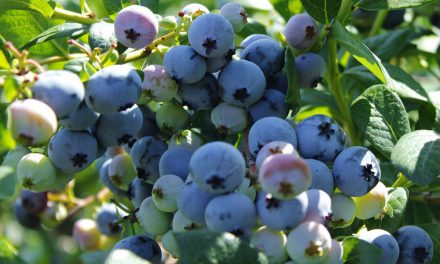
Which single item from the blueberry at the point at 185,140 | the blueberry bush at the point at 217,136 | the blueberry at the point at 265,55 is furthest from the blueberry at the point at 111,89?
the blueberry at the point at 265,55

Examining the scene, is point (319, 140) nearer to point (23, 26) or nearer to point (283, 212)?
point (283, 212)

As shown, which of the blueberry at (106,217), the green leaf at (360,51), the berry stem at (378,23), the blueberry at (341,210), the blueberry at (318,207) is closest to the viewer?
the blueberry at (318,207)

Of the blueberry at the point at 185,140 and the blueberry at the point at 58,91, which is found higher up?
the blueberry at the point at 58,91

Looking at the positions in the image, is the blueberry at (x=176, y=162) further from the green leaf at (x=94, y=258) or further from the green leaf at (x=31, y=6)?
the green leaf at (x=31, y=6)

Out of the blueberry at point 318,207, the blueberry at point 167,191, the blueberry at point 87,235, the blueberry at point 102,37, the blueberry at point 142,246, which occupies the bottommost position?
the blueberry at point 87,235

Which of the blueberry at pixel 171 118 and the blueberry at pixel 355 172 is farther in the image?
the blueberry at pixel 171 118

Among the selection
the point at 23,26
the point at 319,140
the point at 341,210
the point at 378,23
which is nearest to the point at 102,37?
the point at 23,26

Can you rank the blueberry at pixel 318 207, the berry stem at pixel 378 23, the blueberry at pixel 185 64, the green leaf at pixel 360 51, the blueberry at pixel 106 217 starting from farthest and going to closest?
the berry stem at pixel 378 23 → the blueberry at pixel 106 217 → the green leaf at pixel 360 51 → the blueberry at pixel 185 64 → the blueberry at pixel 318 207
